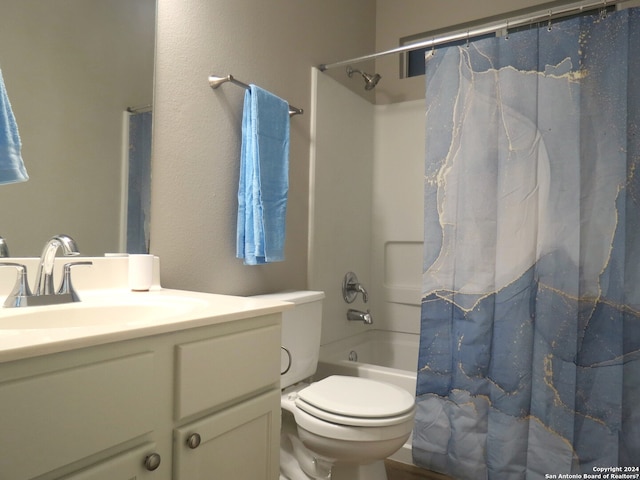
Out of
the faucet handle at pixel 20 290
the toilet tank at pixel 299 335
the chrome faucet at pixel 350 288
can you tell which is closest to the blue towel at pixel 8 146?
the faucet handle at pixel 20 290

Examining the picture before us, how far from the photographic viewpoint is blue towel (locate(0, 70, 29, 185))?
96 centimetres

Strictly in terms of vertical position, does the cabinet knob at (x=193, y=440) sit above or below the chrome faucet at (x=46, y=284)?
below

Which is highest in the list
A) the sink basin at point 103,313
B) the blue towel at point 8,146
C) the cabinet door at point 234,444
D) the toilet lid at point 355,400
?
the blue towel at point 8,146

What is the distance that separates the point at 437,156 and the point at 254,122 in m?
0.78

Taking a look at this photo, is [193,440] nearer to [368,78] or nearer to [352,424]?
[352,424]

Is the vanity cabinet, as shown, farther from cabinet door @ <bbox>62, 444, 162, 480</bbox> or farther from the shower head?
the shower head

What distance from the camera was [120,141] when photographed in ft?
4.34

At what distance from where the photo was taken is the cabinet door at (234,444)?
0.86 meters

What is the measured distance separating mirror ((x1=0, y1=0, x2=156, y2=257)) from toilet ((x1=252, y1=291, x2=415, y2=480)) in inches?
30.5

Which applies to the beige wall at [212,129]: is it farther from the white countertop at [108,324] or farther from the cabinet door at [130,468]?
the cabinet door at [130,468]

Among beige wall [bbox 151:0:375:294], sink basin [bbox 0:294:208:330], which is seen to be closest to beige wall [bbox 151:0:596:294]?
beige wall [bbox 151:0:375:294]

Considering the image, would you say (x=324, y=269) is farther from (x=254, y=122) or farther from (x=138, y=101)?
(x=138, y=101)

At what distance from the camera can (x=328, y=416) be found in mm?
1344

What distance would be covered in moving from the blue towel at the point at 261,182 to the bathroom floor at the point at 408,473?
1071mm
